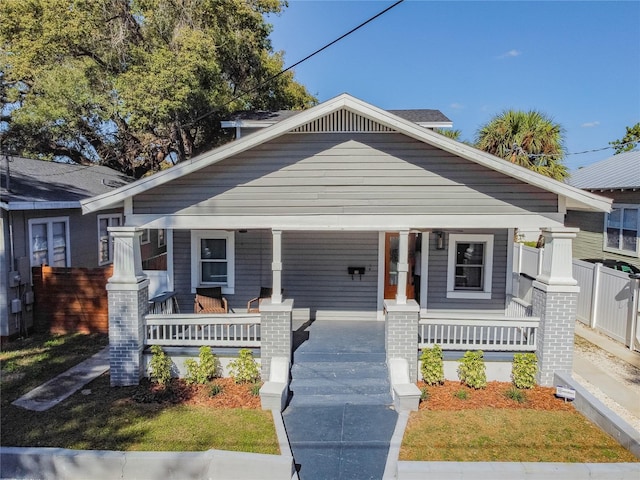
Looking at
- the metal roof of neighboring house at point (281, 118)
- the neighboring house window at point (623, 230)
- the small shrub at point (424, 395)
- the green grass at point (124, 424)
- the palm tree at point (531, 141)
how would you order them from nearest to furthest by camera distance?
the green grass at point (124, 424), the small shrub at point (424, 395), the metal roof of neighboring house at point (281, 118), the neighboring house window at point (623, 230), the palm tree at point (531, 141)

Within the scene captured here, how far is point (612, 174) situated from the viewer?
15039 millimetres

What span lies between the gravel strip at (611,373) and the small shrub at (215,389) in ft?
20.8

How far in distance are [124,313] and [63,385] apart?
1662 millimetres

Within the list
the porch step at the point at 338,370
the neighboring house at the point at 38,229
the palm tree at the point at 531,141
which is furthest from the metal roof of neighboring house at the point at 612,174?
the neighboring house at the point at 38,229

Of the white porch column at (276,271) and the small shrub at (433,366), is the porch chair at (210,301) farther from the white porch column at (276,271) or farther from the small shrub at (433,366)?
the small shrub at (433,366)

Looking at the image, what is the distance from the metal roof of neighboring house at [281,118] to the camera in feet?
35.7

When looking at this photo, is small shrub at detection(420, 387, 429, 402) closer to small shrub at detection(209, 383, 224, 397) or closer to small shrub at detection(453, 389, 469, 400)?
small shrub at detection(453, 389, 469, 400)

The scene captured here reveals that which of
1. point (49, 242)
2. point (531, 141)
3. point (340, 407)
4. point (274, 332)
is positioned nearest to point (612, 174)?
point (531, 141)

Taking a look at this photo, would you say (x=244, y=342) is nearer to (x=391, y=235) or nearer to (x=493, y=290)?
(x=391, y=235)

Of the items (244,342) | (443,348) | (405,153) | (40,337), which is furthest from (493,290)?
(40,337)

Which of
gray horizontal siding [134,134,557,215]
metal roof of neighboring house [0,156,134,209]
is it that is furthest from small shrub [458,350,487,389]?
metal roof of neighboring house [0,156,134,209]

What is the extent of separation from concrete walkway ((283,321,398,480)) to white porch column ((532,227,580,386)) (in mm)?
2797

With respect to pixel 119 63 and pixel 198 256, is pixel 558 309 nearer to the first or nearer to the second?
pixel 198 256

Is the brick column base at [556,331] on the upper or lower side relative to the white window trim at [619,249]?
lower
